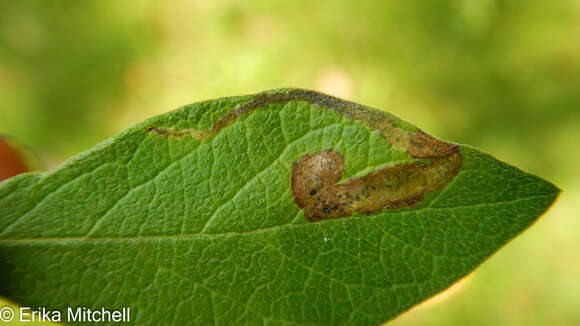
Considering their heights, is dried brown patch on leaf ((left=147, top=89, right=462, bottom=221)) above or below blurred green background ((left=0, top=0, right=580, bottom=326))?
below

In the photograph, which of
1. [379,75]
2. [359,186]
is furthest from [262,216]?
[379,75]

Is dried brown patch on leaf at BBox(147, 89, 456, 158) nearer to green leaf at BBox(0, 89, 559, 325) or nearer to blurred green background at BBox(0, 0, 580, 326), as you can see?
green leaf at BBox(0, 89, 559, 325)

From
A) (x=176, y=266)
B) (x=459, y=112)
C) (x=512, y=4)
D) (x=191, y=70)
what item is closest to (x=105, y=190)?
(x=176, y=266)

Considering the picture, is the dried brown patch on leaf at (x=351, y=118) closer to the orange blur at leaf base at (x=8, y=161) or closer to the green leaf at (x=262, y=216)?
the green leaf at (x=262, y=216)

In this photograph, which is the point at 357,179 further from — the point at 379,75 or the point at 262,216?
the point at 379,75

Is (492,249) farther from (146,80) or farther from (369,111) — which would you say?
(146,80)

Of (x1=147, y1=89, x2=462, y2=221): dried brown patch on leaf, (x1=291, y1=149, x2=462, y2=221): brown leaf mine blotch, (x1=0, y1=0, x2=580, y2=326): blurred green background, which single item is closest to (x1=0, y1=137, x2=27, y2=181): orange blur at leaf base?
(x1=147, y1=89, x2=462, y2=221): dried brown patch on leaf
